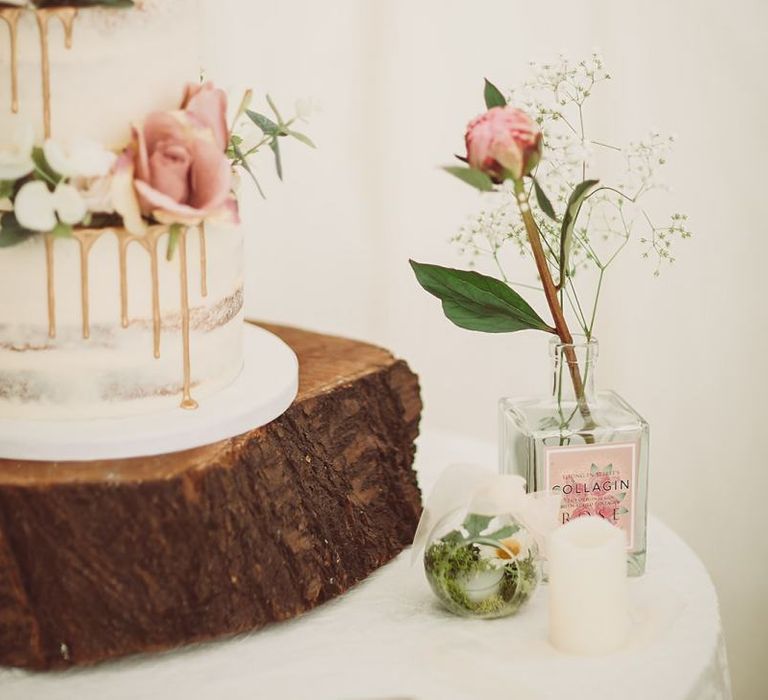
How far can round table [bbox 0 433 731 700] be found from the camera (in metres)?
1.04

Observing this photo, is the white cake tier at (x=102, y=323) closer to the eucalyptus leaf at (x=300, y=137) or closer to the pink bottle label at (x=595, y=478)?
the eucalyptus leaf at (x=300, y=137)

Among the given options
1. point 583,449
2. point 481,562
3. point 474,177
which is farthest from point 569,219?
point 481,562

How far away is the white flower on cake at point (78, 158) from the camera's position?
97 centimetres

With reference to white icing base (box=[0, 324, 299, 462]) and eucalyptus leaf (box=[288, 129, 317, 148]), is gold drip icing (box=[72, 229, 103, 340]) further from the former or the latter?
eucalyptus leaf (box=[288, 129, 317, 148])

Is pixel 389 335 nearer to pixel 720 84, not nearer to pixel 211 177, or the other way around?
pixel 720 84

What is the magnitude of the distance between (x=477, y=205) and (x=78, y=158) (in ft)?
3.37

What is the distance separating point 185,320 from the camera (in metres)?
1.09

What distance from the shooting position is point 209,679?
3.49ft

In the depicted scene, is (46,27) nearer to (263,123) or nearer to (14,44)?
(14,44)

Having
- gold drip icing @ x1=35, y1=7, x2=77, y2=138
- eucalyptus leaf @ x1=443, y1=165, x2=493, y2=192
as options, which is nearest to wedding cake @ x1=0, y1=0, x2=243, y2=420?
gold drip icing @ x1=35, y1=7, x2=77, y2=138

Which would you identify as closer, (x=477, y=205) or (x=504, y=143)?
(x=504, y=143)

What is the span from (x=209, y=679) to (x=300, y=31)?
3.66 ft

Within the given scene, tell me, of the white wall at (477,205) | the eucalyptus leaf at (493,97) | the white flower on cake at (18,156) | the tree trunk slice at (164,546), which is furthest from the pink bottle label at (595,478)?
the white wall at (477,205)

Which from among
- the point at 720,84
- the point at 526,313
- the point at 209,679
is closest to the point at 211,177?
the point at 526,313
